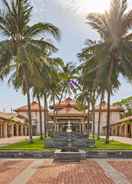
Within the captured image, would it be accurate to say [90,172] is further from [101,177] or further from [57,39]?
[57,39]

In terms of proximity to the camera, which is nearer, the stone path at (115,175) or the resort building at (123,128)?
the stone path at (115,175)

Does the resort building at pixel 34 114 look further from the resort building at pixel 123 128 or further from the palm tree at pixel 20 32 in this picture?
the palm tree at pixel 20 32

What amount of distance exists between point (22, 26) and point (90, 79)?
7911 mm

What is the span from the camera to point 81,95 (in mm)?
45844

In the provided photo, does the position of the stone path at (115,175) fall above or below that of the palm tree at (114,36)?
below

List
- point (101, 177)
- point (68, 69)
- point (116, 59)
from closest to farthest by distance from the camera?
point (101, 177), point (116, 59), point (68, 69)

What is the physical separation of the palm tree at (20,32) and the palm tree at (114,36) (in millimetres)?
3094

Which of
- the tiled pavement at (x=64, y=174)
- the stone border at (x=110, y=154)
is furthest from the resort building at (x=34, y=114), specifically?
the tiled pavement at (x=64, y=174)

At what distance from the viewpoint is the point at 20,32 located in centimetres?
2378

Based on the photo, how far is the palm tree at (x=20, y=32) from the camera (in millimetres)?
23156

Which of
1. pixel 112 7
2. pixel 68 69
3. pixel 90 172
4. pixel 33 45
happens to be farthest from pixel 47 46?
pixel 68 69

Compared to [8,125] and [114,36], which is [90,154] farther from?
[8,125]

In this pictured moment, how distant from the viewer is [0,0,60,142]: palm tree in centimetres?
2316

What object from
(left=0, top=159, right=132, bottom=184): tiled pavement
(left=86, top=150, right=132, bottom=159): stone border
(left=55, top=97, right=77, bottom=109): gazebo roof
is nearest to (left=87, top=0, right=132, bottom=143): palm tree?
(left=86, top=150, right=132, bottom=159): stone border
